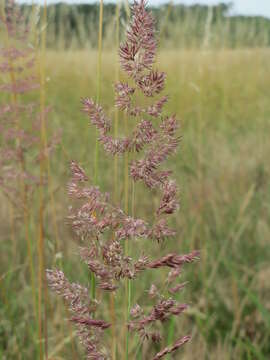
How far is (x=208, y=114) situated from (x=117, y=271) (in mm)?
4142

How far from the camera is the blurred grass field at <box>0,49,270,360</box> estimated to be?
5.07 feet

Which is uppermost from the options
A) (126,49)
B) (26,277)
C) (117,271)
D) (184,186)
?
(126,49)

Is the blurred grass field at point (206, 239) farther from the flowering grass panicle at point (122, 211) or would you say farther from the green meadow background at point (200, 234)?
the flowering grass panicle at point (122, 211)

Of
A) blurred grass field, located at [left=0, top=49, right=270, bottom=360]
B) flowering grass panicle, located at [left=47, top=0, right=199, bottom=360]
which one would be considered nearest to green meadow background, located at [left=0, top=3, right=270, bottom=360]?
blurred grass field, located at [left=0, top=49, right=270, bottom=360]

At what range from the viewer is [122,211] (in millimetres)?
573

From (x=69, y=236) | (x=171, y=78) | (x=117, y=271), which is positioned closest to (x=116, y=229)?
(x=117, y=271)

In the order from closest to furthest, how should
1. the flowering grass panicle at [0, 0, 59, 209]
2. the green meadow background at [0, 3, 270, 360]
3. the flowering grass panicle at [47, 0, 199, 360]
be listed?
the flowering grass panicle at [47, 0, 199, 360]
the flowering grass panicle at [0, 0, 59, 209]
the green meadow background at [0, 3, 270, 360]

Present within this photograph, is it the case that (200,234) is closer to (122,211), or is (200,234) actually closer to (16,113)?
(16,113)

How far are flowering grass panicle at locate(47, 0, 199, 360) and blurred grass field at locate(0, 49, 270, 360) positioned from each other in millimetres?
122

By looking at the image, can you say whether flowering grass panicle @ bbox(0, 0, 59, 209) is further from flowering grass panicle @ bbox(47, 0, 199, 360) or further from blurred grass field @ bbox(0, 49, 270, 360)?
flowering grass panicle @ bbox(47, 0, 199, 360)

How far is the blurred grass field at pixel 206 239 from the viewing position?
154cm

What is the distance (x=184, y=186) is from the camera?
2.79 metres

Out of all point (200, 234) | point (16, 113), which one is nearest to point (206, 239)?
point (200, 234)

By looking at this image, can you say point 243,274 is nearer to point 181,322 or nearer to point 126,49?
point 181,322
